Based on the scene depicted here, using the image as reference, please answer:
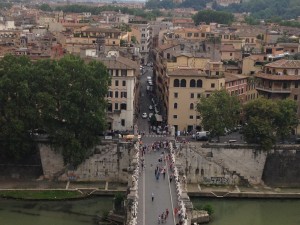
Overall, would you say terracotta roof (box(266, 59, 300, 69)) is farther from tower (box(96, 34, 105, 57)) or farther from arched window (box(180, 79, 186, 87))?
tower (box(96, 34, 105, 57))

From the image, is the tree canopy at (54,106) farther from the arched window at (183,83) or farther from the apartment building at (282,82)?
the apartment building at (282,82)

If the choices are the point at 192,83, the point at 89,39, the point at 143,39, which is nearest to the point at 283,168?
the point at 192,83

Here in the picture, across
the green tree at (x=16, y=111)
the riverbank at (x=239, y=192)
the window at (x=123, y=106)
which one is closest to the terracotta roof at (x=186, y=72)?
the window at (x=123, y=106)

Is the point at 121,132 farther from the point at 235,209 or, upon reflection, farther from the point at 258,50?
the point at 258,50

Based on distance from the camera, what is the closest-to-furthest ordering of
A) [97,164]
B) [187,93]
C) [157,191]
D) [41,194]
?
[157,191] < [41,194] < [97,164] < [187,93]

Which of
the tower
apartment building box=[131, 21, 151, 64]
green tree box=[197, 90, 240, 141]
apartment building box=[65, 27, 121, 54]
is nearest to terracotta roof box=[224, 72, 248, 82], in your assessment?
green tree box=[197, 90, 240, 141]

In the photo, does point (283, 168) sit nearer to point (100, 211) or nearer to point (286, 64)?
point (286, 64)

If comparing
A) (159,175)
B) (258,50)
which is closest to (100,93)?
(159,175)
